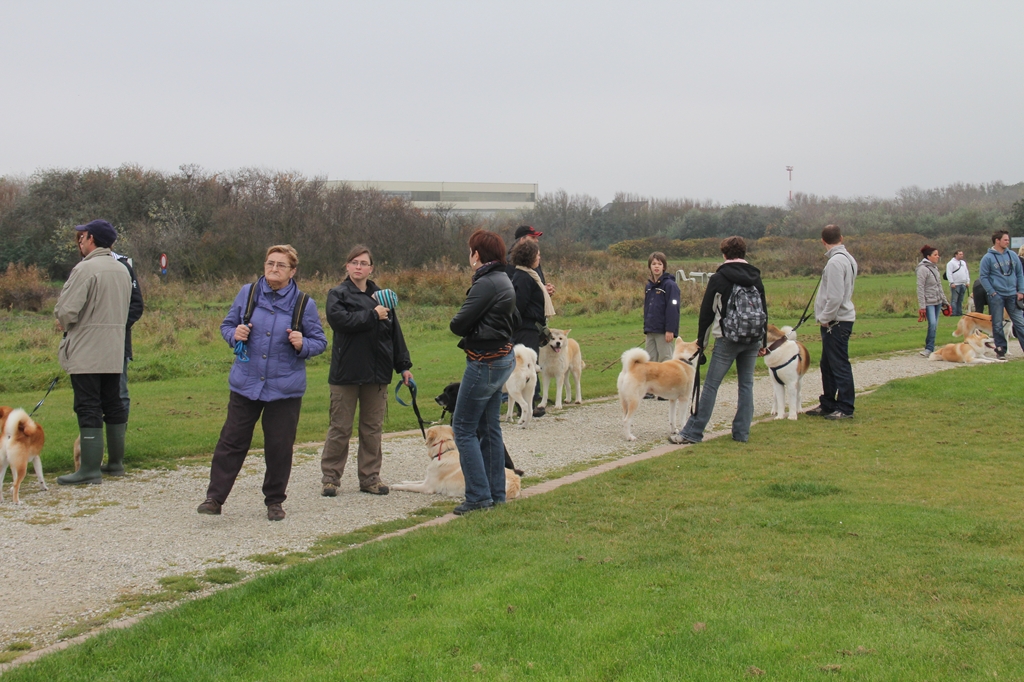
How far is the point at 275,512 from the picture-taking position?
613cm

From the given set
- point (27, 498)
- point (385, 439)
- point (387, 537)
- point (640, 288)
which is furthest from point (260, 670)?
point (640, 288)

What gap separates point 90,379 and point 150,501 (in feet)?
4.01

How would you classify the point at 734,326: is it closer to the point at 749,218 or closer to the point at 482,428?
the point at 482,428

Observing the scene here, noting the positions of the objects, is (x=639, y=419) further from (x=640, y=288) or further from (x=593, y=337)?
(x=640, y=288)

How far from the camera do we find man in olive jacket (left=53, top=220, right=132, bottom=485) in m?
6.95

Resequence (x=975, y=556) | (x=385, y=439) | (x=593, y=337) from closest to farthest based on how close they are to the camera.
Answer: (x=975, y=556) < (x=385, y=439) < (x=593, y=337)

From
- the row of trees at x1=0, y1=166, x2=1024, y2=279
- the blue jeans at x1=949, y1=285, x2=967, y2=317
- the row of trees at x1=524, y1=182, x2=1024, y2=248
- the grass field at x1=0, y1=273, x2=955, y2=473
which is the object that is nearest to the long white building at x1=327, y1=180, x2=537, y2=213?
the row of trees at x1=524, y1=182, x2=1024, y2=248

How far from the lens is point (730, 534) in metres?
5.23

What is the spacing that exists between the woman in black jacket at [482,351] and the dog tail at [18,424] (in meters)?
3.46

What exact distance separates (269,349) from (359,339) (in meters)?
0.86

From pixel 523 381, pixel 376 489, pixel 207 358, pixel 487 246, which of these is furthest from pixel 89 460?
pixel 207 358

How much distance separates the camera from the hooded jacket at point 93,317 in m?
6.94

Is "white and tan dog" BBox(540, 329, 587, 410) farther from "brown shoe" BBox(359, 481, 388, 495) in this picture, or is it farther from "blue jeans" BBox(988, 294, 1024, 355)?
"blue jeans" BBox(988, 294, 1024, 355)

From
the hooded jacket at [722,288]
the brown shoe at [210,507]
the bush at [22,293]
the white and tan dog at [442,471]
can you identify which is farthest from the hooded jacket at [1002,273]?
the bush at [22,293]
